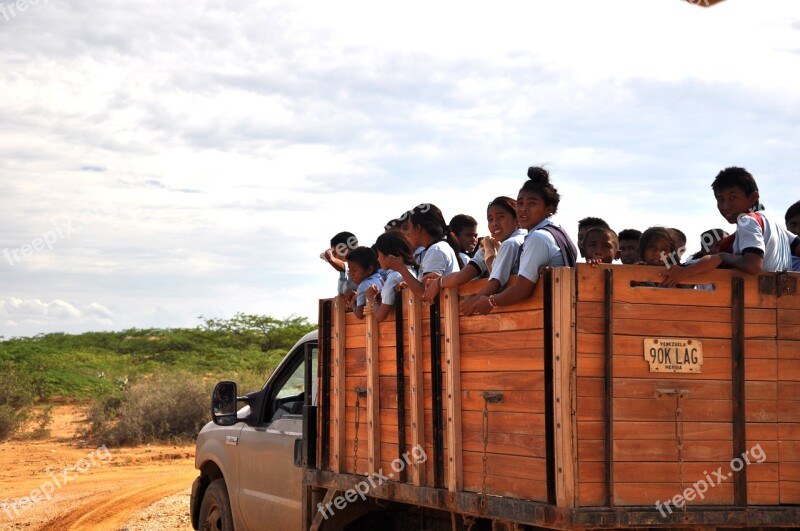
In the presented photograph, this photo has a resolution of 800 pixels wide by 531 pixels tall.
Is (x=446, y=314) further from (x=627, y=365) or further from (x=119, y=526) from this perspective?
A: (x=119, y=526)

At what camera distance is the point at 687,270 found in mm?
3900

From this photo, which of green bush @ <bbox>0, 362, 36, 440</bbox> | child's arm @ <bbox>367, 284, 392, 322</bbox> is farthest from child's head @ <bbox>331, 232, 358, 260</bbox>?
green bush @ <bbox>0, 362, 36, 440</bbox>

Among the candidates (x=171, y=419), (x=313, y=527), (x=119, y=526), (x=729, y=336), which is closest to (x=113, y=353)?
(x=171, y=419)

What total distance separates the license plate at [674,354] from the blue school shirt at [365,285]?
1.78m

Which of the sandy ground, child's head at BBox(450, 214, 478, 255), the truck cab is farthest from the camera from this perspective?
the sandy ground

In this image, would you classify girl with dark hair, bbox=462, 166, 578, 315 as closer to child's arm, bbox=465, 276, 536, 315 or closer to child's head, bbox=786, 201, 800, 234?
child's arm, bbox=465, 276, 536, 315

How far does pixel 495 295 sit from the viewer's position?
4.09 metres

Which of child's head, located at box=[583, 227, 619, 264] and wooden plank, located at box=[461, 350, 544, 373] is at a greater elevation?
child's head, located at box=[583, 227, 619, 264]

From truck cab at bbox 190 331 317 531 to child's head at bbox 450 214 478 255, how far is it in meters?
1.15

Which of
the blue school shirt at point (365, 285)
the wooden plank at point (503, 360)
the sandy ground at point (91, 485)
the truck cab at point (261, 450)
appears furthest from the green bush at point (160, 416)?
the wooden plank at point (503, 360)

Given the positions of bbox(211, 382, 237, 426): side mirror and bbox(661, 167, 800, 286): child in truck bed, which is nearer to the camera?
bbox(661, 167, 800, 286): child in truck bed

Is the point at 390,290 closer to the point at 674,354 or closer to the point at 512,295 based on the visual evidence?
the point at 512,295

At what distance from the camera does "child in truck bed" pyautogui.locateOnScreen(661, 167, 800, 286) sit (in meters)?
3.95

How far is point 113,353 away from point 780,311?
99.5 ft
